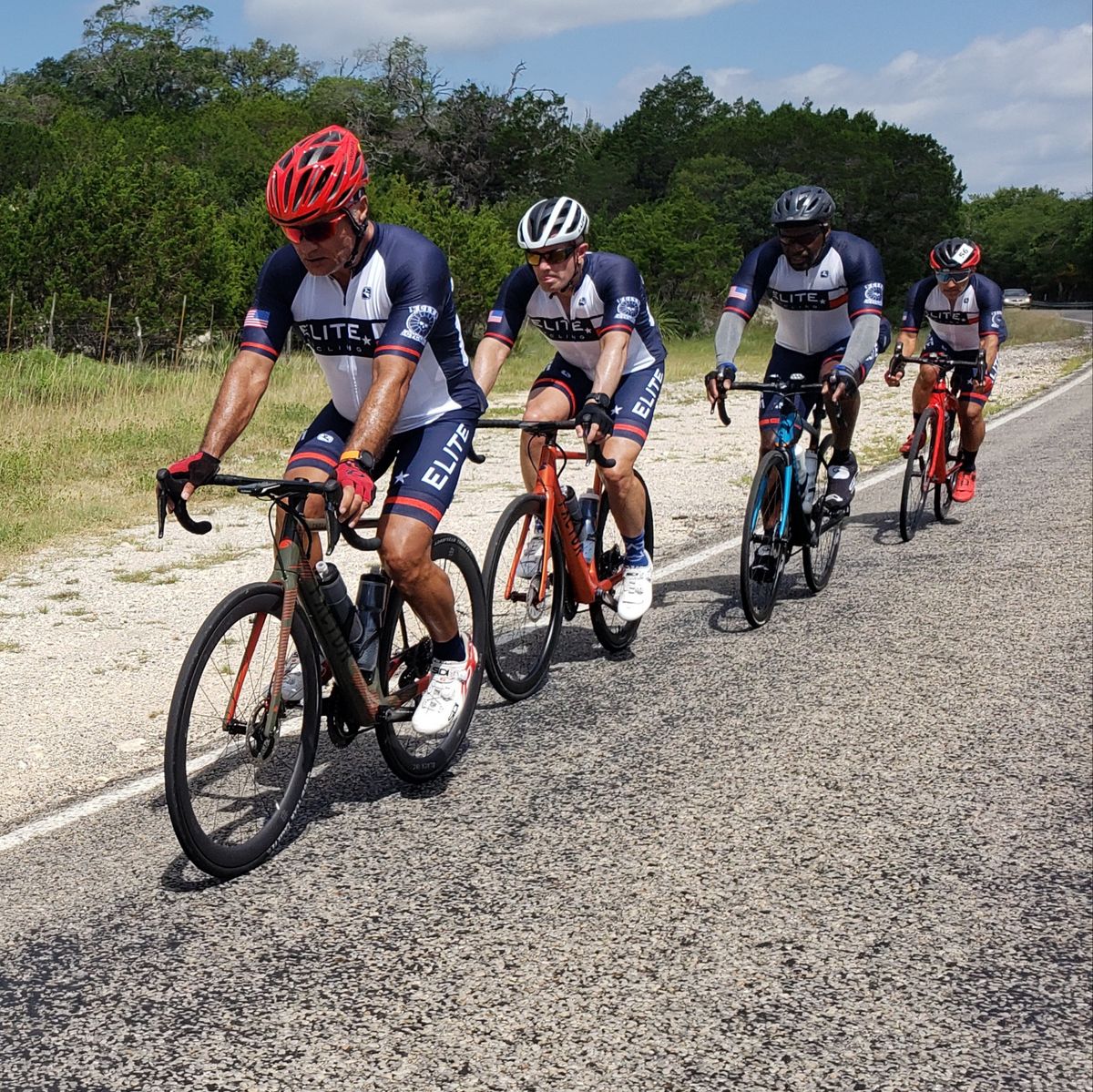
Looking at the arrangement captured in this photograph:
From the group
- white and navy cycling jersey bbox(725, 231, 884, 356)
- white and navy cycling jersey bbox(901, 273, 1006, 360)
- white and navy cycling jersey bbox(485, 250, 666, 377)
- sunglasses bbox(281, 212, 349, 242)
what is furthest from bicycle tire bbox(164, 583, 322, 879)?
white and navy cycling jersey bbox(901, 273, 1006, 360)

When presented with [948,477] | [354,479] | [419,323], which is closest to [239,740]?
[354,479]

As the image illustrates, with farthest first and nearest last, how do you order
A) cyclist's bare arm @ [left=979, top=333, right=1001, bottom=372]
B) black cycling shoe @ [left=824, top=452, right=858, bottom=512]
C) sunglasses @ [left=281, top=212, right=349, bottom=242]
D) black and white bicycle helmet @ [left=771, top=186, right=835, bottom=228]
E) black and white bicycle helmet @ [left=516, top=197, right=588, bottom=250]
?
cyclist's bare arm @ [left=979, top=333, right=1001, bottom=372]
black cycling shoe @ [left=824, top=452, right=858, bottom=512]
black and white bicycle helmet @ [left=771, top=186, right=835, bottom=228]
black and white bicycle helmet @ [left=516, top=197, right=588, bottom=250]
sunglasses @ [left=281, top=212, right=349, bottom=242]

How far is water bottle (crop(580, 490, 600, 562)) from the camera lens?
621 cm

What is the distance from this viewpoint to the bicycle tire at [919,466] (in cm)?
997

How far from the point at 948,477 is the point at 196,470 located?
801 centimetres

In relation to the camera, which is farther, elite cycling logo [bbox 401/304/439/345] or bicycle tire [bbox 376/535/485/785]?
bicycle tire [bbox 376/535/485/785]

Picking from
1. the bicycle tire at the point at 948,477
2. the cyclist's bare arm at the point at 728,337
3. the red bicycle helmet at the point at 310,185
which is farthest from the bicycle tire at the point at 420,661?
the bicycle tire at the point at 948,477

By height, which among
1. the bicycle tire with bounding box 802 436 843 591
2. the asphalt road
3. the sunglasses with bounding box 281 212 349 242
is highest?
the sunglasses with bounding box 281 212 349 242

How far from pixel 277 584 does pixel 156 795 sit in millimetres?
1238

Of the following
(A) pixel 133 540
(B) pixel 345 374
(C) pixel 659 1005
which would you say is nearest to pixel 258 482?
(B) pixel 345 374

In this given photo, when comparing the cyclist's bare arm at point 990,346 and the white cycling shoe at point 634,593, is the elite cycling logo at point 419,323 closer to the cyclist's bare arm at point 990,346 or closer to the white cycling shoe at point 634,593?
the white cycling shoe at point 634,593

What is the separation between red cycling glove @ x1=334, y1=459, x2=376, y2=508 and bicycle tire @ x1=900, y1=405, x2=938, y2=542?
663cm

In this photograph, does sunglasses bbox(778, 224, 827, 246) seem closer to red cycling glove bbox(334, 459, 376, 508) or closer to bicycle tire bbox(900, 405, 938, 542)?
bicycle tire bbox(900, 405, 938, 542)

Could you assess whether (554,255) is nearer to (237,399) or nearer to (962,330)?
(237,399)
